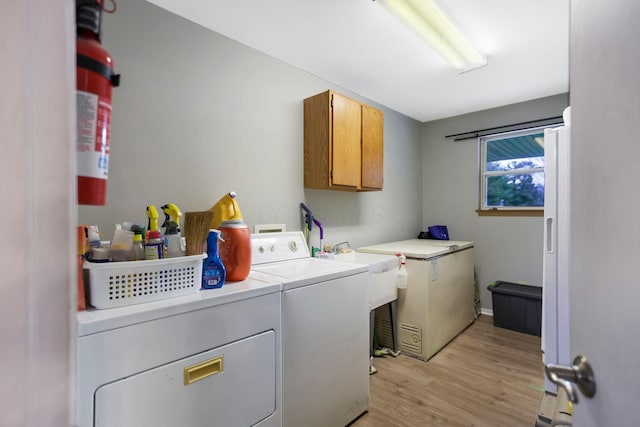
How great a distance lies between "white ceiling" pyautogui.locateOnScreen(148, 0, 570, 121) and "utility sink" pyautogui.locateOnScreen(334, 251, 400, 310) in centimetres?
159

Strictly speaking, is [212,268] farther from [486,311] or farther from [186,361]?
[486,311]

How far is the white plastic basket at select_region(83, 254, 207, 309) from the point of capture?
99 cm

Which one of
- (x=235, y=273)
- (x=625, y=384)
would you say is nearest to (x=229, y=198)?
(x=235, y=273)

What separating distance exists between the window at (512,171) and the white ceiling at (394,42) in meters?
0.54

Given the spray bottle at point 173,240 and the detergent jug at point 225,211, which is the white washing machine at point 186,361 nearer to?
the spray bottle at point 173,240

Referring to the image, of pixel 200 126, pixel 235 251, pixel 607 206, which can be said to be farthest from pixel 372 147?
pixel 607 206

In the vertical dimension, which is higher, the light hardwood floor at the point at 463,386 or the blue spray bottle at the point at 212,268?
the blue spray bottle at the point at 212,268

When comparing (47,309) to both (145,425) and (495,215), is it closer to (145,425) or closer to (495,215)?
(145,425)

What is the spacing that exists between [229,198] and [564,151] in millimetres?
2011

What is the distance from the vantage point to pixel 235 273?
1438 mm

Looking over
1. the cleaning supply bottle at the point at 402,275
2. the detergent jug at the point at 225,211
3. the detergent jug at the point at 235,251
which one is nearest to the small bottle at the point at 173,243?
the detergent jug at the point at 235,251

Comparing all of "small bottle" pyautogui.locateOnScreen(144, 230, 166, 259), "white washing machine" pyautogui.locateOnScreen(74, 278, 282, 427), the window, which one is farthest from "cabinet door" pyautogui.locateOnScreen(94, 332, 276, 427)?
the window

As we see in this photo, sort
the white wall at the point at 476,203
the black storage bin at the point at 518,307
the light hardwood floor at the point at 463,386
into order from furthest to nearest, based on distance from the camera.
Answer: the white wall at the point at 476,203, the black storage bin at the point at 518,307, the light hardwood floor at the point at 463,386

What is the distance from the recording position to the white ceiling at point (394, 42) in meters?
1.74
